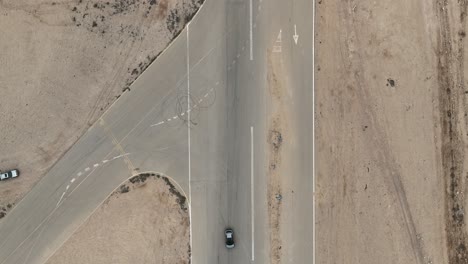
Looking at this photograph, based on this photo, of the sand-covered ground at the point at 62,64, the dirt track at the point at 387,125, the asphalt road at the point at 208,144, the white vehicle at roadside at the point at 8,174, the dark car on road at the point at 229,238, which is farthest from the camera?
the dirt track at the point at 387,125

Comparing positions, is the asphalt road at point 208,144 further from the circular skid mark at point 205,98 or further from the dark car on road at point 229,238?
the dark car on road at point 229,238

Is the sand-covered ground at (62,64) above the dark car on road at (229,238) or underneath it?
above

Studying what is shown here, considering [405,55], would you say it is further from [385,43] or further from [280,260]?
[280,260]

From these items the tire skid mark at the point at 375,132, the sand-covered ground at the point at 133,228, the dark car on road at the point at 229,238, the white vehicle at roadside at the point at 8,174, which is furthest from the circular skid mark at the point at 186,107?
the white vehicle at roadside at the point at 8,174

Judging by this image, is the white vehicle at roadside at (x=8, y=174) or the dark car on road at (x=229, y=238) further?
→ the dark car on road at (x=229, y=238)

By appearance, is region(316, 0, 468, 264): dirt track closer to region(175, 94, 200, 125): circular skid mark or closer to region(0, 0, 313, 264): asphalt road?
region(0, 0, 313, 264): asphalt road

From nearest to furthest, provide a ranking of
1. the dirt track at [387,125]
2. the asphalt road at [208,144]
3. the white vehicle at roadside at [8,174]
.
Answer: the white vehicle at roadside at [8,174]
the asphalt road at [208,144]
the dirt track at [387,125]

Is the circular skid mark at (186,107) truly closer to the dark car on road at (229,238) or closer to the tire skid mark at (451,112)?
the dark car on road at (229,238)

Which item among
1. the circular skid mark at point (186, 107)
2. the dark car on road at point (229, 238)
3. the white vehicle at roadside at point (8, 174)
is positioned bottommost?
the dark car on road at point (229, 238)

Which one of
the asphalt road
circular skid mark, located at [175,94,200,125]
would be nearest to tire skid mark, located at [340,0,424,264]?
the asphalt road
